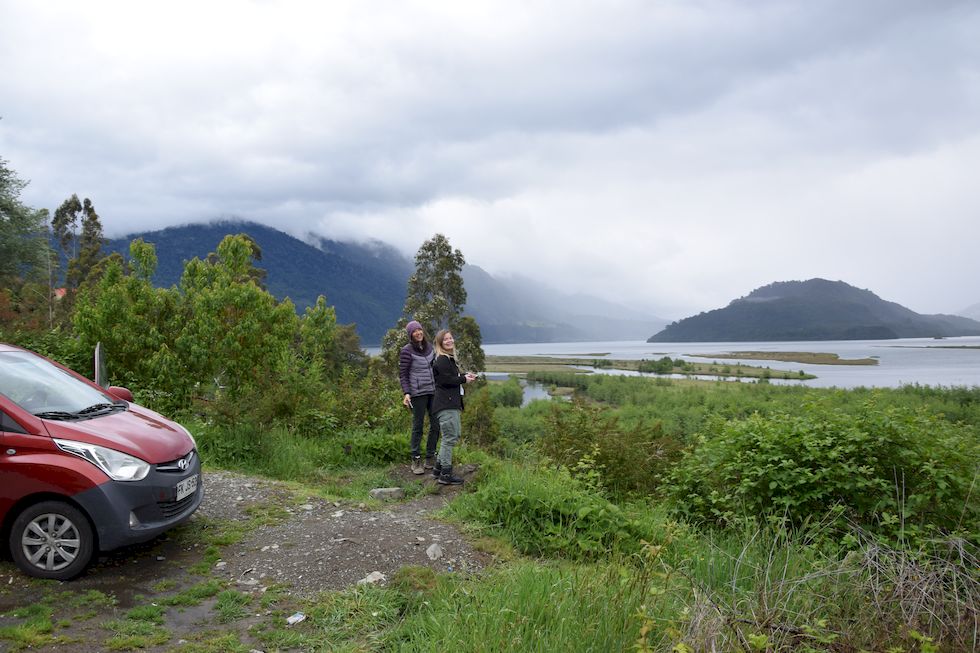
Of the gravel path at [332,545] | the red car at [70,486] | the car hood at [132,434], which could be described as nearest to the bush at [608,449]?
the gravel path at [332,545]

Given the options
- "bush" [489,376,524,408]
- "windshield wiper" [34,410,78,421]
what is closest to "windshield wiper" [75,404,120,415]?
"windshield wiper" [34,410,78,421]

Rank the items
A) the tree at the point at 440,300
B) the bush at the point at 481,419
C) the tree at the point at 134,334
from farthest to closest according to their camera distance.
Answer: the tree at the point at 440,300, the bush at the point at 481,419, the tree at the point at 134,334

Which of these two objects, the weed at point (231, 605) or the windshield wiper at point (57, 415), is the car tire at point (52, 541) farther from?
the weed at point (231, 605)

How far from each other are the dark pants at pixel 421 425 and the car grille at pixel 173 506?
324 cm

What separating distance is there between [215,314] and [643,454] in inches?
317

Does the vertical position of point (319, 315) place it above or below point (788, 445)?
above

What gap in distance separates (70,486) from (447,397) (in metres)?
4.07

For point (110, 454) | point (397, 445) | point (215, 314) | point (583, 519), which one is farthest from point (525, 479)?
point (215, 314)

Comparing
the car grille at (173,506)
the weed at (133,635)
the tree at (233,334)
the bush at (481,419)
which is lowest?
the bush at (481,419)

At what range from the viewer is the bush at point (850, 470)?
17.5 ft

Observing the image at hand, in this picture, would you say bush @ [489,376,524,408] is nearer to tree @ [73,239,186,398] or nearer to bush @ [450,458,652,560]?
tree @ [73,239,186,398]

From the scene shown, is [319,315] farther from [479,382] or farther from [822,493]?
[479,382]

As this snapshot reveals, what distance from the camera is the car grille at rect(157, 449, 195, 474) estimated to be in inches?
193

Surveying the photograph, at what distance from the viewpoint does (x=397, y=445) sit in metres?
9.19
